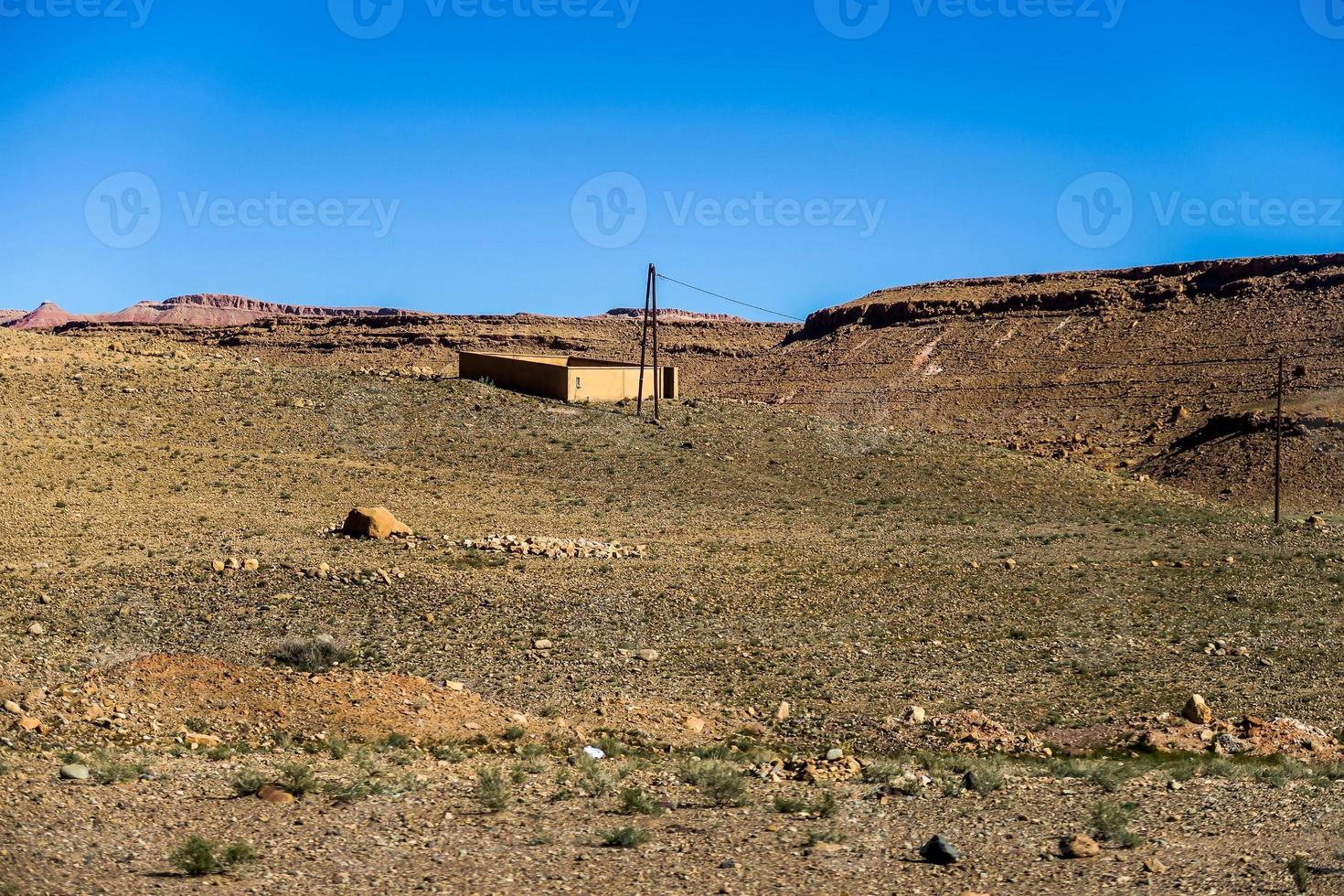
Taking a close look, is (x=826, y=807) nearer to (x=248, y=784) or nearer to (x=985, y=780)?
(x=985, y=780)

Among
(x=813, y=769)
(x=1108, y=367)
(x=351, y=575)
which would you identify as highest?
(x=1108, y=367)

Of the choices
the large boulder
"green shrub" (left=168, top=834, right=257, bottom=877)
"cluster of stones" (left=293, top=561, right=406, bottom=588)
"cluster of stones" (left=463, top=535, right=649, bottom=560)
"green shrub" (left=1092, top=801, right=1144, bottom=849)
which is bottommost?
"green shrub" (left=168, top=834, right=257, bottom=877)

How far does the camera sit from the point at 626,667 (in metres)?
18.9

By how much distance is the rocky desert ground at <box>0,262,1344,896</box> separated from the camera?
11188 millimetres

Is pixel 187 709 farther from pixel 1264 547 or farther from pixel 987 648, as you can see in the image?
pixel 1264 547

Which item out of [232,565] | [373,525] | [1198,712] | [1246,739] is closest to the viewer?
[1246,739]

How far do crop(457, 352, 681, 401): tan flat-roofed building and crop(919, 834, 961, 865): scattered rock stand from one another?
118 feet

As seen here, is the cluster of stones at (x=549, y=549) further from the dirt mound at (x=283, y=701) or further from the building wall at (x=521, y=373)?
the building wall at (x=521, y=373)

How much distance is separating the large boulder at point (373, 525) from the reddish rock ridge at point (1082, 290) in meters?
65.7

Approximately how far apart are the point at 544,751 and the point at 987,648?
8.88 m

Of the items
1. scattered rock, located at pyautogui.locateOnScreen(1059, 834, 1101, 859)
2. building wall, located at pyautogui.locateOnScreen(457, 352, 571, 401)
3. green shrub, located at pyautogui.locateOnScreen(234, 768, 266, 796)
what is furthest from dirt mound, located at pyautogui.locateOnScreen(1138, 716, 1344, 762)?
building wall, located at pyautogui.locateOnScreen(457, 352, 571, 401)

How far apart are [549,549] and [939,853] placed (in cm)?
1611

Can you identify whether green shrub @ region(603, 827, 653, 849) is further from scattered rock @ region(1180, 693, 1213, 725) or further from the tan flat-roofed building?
the tan flat-roofed building

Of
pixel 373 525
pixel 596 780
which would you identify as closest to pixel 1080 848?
pixel 596 780
